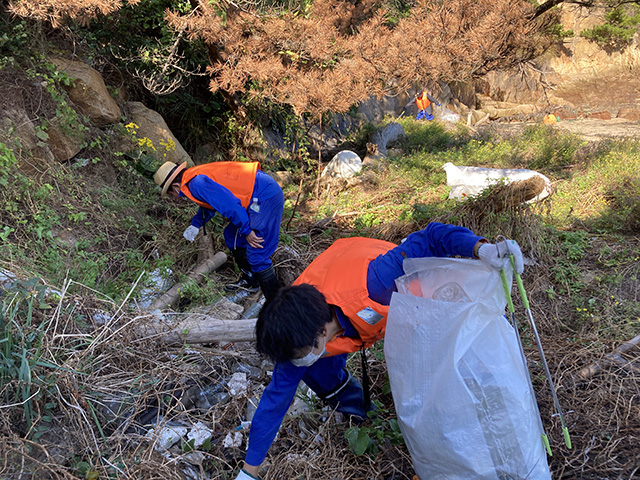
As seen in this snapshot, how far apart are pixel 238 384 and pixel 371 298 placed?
112cm

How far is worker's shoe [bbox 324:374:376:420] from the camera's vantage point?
6.60 ft

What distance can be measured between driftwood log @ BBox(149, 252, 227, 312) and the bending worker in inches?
59.6

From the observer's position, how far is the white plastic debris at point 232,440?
1984 mm

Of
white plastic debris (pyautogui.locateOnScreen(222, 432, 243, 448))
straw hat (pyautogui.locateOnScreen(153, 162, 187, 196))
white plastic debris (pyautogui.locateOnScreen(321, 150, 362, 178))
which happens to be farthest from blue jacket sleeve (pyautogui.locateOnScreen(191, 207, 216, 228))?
white plastic debris (pyautogui.locateOnScreen(321, 150, 362, 178))

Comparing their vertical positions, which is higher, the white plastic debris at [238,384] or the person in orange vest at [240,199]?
the person in orange vest at [240,199]

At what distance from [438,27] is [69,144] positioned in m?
4.11

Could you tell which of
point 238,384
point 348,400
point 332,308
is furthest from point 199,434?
point 332,308

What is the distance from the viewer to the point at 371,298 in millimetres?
1596

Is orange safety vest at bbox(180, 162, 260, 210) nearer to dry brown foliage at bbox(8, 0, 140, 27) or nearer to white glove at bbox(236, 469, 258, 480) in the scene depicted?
dry brown foliage at bbox(8, 0, 140, 27)

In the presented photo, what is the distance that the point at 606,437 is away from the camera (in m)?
1.67

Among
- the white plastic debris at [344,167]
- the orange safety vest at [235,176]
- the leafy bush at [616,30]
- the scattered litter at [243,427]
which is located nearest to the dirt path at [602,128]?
the white plastic debris at [344,167]

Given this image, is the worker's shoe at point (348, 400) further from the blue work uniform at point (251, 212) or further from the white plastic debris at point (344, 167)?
the white plastic debris at point (344, 167)

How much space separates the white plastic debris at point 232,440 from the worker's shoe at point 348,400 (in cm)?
45

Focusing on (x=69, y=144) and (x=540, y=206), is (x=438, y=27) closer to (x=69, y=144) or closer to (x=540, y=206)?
(x=540, y=206)
